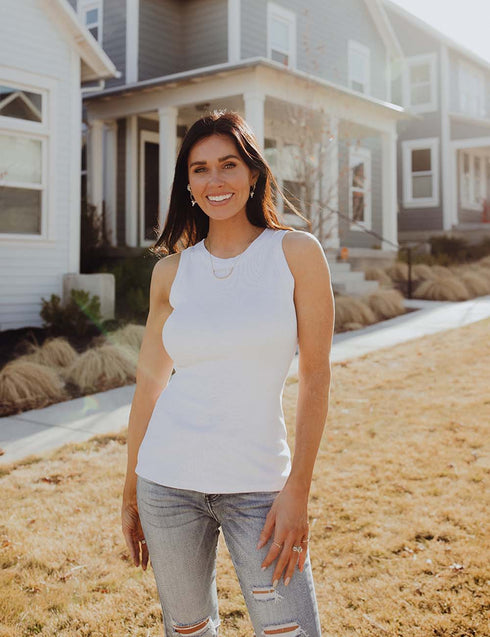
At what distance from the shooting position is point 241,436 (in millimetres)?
1745

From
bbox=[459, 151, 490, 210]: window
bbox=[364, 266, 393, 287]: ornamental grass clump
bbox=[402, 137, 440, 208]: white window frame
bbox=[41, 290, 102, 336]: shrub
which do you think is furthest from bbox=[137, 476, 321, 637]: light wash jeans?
bbox=[459, 151, 490, 210]: window

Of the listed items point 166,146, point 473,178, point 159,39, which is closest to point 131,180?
point 166,146

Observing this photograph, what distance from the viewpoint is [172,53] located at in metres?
14.9

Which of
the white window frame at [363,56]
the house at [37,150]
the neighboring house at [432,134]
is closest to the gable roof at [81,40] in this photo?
the house at [37,150]

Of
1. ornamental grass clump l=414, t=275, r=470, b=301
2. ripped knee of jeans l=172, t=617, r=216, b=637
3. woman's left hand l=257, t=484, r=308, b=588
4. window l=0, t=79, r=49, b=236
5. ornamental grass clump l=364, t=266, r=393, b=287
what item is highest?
window l=0, t=79, r=49, b=236

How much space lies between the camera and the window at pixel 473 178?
23531 millimetres

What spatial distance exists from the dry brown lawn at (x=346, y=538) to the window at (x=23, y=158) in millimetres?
5845

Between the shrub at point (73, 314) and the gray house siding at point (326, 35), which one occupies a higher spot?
the gray house siding at point (326, 35)

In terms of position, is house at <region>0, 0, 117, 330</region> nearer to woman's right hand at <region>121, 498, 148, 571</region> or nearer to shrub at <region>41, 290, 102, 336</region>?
shrub at <region>41, 290, 102, 336</region>

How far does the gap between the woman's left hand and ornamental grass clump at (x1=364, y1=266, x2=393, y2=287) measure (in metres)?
12.6

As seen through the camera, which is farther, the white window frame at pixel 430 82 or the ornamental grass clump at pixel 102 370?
the white window frame at pixel 430 82

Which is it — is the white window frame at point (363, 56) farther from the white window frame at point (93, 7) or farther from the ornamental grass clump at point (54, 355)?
the ornamental grass clump at point (54, 355)

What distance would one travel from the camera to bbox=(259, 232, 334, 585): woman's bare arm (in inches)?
65.6

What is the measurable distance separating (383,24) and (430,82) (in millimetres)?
4677
